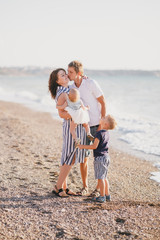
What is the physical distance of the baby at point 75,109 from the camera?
3.47 m

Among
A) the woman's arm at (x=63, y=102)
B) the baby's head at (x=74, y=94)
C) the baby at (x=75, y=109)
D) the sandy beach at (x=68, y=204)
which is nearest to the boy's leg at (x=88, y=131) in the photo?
the baby at (x=75, y=109)

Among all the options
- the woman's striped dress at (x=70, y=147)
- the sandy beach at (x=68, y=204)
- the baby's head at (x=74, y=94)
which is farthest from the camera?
the woman's striped dress at (x=70, y=147)

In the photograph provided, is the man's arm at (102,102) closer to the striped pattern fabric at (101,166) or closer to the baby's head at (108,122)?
the baby's head at (108,122)

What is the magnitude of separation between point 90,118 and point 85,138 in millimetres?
286

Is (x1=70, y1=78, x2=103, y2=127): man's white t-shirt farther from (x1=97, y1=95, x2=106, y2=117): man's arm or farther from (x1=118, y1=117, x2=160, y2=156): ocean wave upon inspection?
(x1=118, y1=117, x2=160, y2=156): ocean wave

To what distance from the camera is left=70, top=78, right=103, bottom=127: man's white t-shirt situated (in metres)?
3.74

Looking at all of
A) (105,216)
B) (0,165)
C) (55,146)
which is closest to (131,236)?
(105,216)

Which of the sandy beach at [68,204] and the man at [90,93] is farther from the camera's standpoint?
the man at [90,93]

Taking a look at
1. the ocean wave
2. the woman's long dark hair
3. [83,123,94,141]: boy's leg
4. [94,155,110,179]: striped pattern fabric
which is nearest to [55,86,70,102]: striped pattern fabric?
the woman's long dark hair

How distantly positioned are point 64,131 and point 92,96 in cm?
57

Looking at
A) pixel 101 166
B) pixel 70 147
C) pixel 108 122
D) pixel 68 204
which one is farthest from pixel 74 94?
pixel 68 204

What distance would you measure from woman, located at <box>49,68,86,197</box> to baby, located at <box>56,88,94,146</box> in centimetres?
6

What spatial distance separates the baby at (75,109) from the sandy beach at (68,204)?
86 centimetres

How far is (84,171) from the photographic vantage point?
13.3ft
